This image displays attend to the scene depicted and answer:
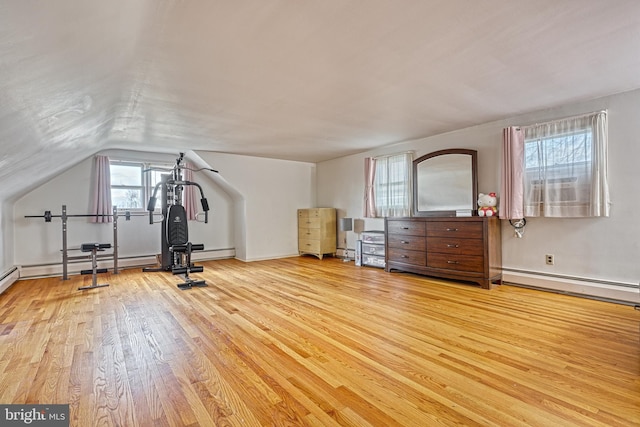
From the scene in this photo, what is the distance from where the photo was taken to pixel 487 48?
229 cm

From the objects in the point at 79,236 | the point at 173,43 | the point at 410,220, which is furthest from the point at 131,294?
the point at 410,220

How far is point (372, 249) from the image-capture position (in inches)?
225

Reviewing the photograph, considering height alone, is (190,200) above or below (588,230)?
above

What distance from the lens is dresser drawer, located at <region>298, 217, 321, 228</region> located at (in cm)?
678

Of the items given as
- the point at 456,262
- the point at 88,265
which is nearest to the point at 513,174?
the point at 456,262

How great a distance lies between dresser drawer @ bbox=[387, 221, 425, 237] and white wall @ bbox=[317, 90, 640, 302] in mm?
1046

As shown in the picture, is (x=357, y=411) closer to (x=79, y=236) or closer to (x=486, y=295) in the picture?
(x=486, y=295)

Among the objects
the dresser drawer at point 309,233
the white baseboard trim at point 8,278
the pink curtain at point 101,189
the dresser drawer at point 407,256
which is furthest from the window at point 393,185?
the white baseboard trim at point 8,278

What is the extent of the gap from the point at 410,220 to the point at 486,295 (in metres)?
1.55

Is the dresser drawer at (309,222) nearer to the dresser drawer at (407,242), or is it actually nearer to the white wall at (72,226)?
the dresser drawer at (407,242)

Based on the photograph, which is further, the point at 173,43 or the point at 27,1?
the point at 173,43

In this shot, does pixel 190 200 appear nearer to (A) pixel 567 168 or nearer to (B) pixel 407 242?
(B) pixel 407 242

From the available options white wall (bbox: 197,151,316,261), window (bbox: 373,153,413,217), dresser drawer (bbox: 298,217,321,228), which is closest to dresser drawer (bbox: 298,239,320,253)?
white wall (bbox: 197,151,316,261)

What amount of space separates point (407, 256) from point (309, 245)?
8.76ft
